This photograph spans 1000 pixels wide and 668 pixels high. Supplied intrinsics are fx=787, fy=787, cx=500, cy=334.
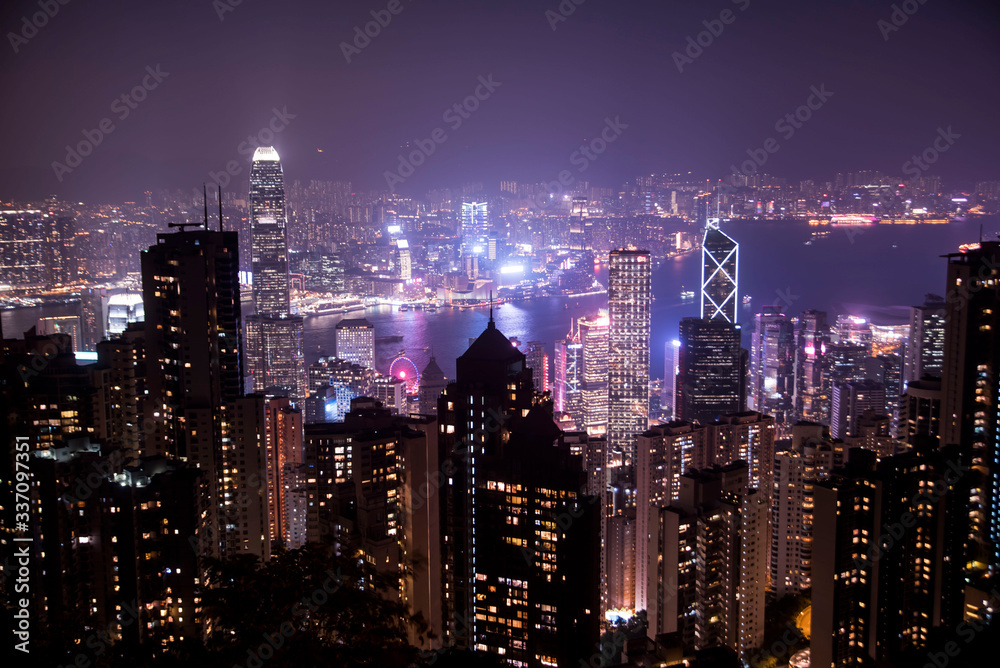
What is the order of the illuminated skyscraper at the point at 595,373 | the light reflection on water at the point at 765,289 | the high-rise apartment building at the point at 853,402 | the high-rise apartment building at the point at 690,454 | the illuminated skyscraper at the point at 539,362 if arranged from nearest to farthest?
the high-rise apartment building at the point at 690,454
the high-rise apartment building at the point at 853,402
the illuminated skyscraper at the point at 539,362
the illuminated skyscraper at the point at 595,373
the light reflection on water at the point at 765,289

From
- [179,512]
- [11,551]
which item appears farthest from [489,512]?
[11,551]

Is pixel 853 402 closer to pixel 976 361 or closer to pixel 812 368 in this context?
pixel 812 368

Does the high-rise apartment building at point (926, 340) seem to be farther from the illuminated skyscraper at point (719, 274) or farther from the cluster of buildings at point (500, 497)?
the illuminated skyscraper at point (719, 274)

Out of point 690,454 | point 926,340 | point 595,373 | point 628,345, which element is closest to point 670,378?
point 628,345

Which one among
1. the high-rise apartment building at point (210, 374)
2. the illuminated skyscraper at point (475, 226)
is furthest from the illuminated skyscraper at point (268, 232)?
the high-rise apartment building at point (210, 374)

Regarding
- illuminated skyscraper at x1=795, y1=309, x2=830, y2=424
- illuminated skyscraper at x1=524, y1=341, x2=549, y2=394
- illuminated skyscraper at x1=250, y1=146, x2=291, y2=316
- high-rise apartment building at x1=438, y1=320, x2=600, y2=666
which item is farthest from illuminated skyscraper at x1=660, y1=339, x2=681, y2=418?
high-rise apartment building at x1=438, y1=320, x2=600, y2=666

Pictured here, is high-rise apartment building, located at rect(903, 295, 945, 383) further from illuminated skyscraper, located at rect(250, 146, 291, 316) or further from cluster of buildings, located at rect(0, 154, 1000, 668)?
illuminated skyscraper, located at rect(250, 146, 291, 316)

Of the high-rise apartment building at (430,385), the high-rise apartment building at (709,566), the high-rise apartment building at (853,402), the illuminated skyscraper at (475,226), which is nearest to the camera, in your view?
the high-rise apartment building at (709,566)
